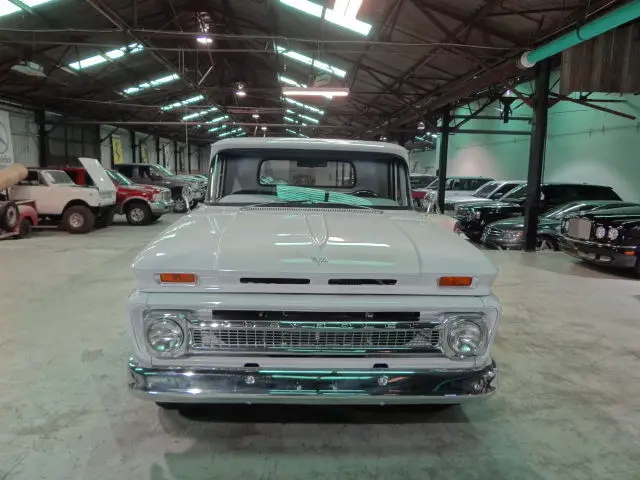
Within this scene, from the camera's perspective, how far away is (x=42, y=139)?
18344 mm

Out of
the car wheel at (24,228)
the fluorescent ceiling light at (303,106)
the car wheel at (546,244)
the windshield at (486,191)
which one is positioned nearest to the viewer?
the car wheel at (546,244)

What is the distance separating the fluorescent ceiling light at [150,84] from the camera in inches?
754

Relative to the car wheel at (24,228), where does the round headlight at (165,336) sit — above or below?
above

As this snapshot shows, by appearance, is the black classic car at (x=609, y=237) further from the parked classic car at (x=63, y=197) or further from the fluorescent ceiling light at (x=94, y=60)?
the fluorescent ceiling light at (x=94, y=60)

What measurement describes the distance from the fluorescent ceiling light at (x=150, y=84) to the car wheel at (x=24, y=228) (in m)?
10.1

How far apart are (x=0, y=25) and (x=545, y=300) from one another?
504 inches

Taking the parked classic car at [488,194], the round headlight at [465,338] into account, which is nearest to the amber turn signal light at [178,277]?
the round headlight at [465,338]

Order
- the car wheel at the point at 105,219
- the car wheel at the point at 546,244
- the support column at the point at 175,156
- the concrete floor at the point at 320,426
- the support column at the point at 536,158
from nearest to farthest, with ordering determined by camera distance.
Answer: the concrete floor at the point at 320,426 → the support column at the point at 536,158 → the car wheel at the point at 546,244 → the car wheel at the point at 105,219 → the support column at the point at 175,156

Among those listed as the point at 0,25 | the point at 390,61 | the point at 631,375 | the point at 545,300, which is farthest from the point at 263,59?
the point at 631,375

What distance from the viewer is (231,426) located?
2857 mm

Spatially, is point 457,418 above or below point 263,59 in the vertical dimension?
below

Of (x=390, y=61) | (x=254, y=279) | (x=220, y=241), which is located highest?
(x=390, y=61)

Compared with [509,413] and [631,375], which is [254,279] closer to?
[509,413]

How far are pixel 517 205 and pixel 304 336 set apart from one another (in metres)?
10.4
